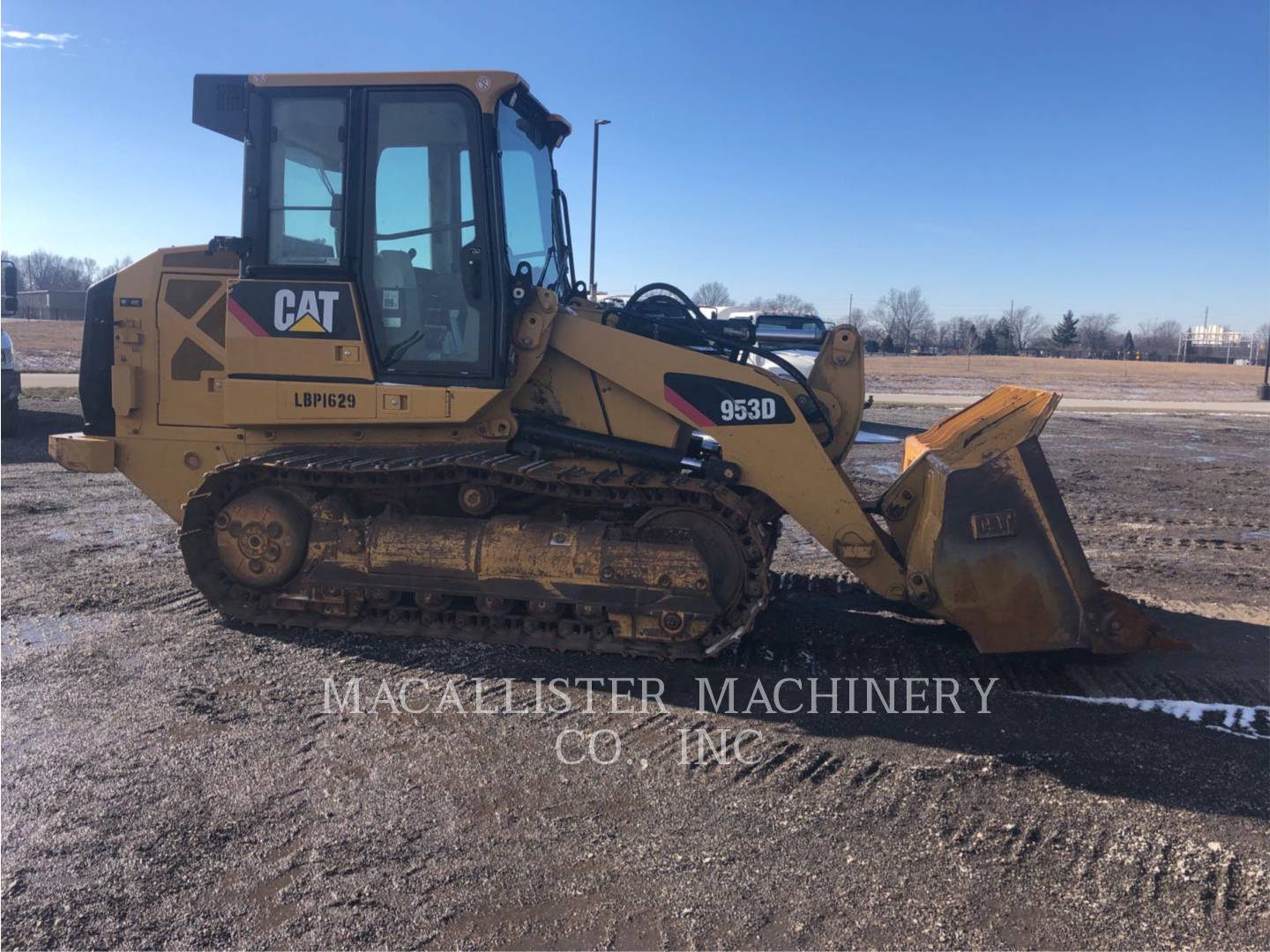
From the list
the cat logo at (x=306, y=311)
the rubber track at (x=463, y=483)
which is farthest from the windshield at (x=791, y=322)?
the cat logo at (x=306, y=311)

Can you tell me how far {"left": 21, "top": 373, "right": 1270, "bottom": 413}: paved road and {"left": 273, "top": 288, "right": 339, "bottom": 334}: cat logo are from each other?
17689 mm

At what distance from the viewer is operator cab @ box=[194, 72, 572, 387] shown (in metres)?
5.32

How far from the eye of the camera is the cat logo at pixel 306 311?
5492 mm

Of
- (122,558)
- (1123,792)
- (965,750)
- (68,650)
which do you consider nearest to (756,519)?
(965,750)

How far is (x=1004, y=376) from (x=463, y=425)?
37482 millimetres

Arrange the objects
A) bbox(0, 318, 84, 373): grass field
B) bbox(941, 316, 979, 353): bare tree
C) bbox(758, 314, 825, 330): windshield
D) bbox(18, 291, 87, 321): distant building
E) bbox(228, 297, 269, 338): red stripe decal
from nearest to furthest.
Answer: bbox(228, 297, 269, 338): red stripe decal < bbox(758, 314, 825, 330): windshield < bbox(0, 318, 84, 373): grass field < bbox(18, 291, 87, 321): distant building < bbox(941, 316, 979, 353): bare tree

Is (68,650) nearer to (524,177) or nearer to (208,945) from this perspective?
(208,945)

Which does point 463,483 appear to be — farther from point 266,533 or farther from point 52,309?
point 52,309

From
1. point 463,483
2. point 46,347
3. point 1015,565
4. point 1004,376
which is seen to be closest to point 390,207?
point 463,483

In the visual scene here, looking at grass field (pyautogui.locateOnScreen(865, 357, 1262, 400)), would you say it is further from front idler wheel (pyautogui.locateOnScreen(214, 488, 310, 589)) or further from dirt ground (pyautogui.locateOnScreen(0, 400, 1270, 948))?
front idler wheel (pyautogui.locateOnScreen(214, 488, 310, 589))

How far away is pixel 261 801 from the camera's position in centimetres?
359

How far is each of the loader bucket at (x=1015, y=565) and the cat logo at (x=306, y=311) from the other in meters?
3.68

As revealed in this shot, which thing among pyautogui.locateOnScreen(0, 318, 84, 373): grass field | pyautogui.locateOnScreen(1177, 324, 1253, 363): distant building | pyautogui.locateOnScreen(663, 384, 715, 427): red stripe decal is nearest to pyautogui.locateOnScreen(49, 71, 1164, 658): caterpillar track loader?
pyautogui.locateOnScreen(663, 384, 715, 427): red stripe decal

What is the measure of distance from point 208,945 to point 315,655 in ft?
8.26
